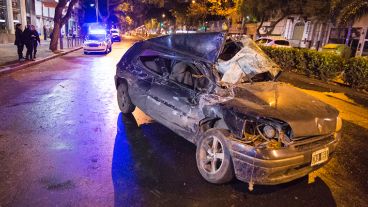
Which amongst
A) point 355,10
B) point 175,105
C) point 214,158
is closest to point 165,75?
point 175,105

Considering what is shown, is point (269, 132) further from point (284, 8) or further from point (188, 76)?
point (284, 8)

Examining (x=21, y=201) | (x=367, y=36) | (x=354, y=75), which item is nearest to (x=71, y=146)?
(x=21, y=201)

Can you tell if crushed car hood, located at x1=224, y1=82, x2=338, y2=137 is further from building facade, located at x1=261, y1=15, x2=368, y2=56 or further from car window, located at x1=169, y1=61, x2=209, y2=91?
building facade, located at x1=261, y1=15, x2=368, y2=56

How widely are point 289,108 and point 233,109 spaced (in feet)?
2.31

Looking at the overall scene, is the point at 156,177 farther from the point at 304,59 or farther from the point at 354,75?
the point at 304,59

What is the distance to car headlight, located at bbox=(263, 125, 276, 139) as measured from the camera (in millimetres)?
3502

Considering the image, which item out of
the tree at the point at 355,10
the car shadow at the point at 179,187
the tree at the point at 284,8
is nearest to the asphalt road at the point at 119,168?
the car shadow at the point at 179,187

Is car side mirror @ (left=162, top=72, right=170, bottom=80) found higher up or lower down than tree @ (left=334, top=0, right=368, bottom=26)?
lower down

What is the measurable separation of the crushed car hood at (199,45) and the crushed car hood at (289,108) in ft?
2.15

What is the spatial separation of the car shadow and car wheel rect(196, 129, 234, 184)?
0.14 meters

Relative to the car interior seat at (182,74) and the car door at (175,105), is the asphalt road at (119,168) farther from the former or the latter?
the car interior seat at (182,74)

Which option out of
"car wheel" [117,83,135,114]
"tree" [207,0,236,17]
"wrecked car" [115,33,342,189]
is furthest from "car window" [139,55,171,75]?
"tree" [207,0,236,17]

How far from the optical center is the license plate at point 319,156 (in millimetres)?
3650

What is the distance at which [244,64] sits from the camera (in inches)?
188
